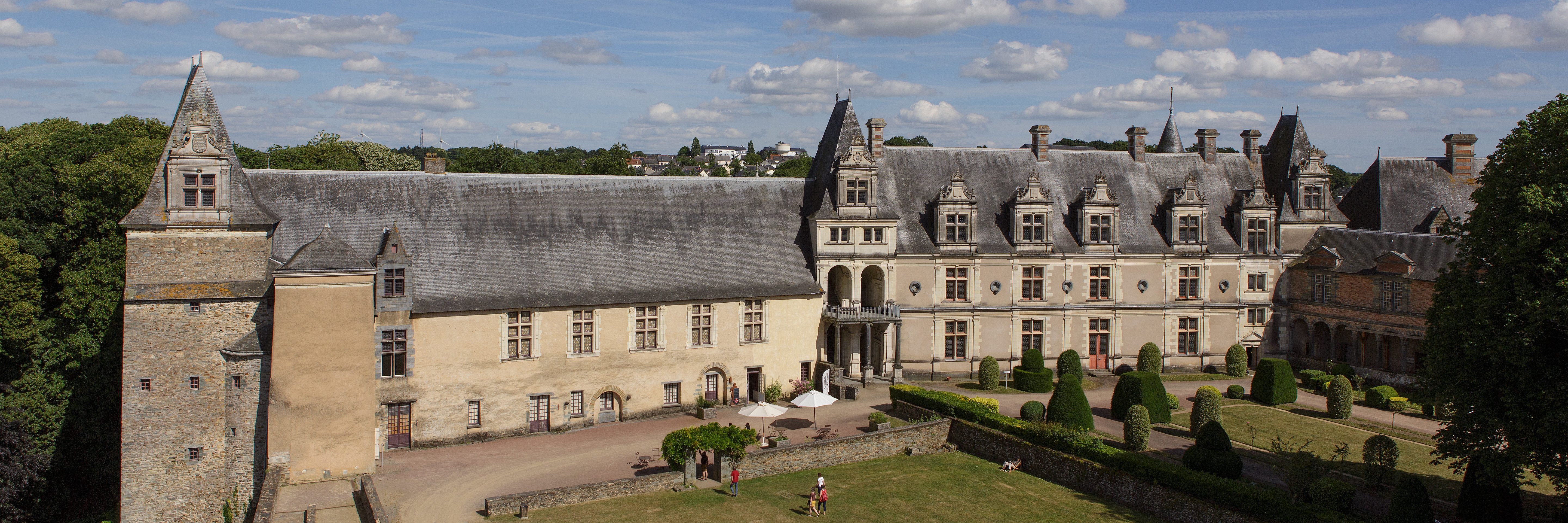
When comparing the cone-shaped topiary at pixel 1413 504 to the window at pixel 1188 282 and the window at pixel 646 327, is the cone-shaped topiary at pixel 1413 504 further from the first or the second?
the window at pixel 646 327

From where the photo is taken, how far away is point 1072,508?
2444 cm

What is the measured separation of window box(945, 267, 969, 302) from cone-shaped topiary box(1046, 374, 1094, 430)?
916 cm

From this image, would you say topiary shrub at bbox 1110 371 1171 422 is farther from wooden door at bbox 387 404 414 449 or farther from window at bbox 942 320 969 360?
wooden door at bbox 387 404 414 449

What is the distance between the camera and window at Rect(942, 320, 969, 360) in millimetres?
38781

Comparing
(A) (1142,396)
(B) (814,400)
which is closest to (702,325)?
(B) (814,400)

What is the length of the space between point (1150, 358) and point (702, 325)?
18.8 m

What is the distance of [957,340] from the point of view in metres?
38.9

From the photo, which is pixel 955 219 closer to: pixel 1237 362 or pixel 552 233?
pixel 1237 362

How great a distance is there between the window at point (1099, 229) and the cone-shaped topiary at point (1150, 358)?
Result: 466 centimetres

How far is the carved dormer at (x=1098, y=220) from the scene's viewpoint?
1561 inches

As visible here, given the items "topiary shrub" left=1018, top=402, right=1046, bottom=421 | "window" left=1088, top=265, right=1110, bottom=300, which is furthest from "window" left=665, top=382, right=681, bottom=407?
"window" left=1088, top=265, right=1110, bottom=300

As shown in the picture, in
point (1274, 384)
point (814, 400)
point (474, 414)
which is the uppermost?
point (1274, 384)

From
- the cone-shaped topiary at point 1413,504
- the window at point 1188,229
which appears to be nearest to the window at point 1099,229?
the window at point 1188,229

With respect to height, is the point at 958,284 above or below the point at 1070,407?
above
